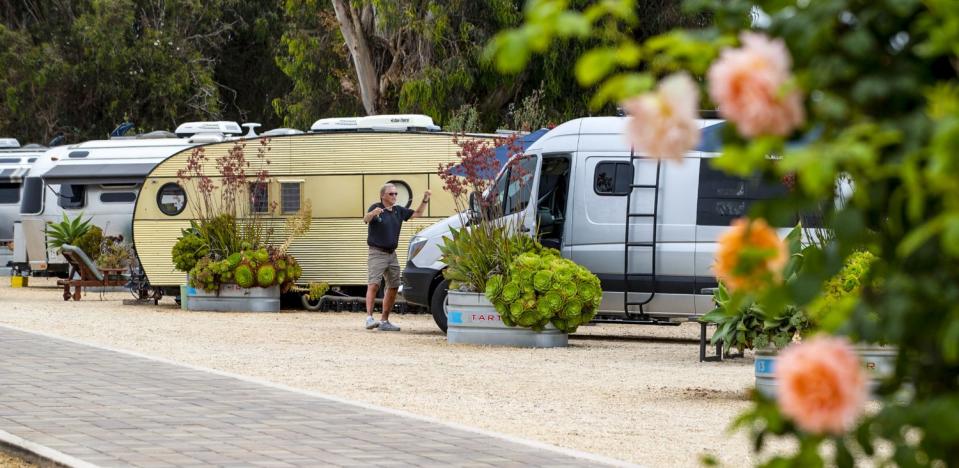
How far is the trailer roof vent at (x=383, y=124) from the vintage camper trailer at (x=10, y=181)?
36.2ft

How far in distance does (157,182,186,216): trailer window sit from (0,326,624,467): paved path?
463 inches

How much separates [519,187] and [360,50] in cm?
1543

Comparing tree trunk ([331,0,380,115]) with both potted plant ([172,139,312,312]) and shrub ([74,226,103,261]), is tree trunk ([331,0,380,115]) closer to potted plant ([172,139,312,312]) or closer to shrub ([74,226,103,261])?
shrub ([74,226,103,261])

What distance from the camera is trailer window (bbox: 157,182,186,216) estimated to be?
2356 centimetres

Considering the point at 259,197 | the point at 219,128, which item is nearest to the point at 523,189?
the point at 259,197

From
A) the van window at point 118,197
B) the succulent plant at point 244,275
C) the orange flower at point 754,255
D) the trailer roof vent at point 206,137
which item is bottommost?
the succulent plant at point 244,275

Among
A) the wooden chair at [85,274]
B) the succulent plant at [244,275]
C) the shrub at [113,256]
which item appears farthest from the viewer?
the shrub at [113,256]

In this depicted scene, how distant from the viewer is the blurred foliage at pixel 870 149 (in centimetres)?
240

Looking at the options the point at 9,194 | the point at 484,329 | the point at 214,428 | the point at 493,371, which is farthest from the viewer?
the point at 9,194

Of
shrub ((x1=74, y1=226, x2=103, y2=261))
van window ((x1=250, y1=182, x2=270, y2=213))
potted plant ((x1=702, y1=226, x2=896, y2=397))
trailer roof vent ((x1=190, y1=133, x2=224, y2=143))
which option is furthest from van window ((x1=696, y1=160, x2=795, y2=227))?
shrub ((x1=74, y1=226, x2=103, y2=261))

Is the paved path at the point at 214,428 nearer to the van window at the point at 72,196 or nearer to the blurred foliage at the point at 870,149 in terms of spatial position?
the blurred foliage at the point at 870,149

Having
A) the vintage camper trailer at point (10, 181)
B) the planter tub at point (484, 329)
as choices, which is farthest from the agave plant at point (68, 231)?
the planter tub at point (484, 329)

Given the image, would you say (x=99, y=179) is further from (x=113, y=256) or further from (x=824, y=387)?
(x=824, y=387)

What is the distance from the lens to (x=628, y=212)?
54.7 feet
